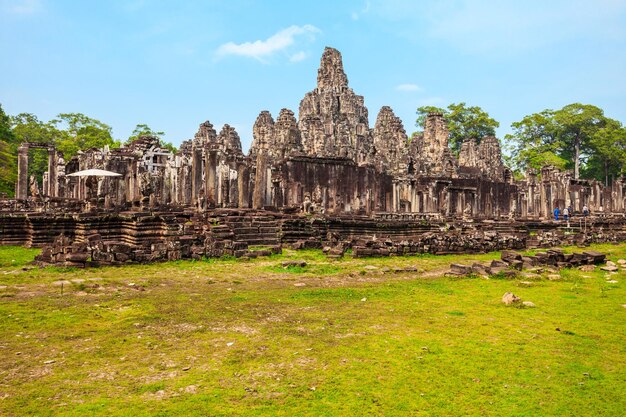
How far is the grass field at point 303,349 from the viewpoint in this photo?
3740 mm

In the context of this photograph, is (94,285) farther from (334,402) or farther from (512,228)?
(512,228)

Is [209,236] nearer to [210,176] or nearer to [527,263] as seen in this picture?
[210,176]

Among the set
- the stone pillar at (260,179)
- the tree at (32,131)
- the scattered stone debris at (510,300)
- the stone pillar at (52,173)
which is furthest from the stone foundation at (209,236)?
the tree at (32,131)

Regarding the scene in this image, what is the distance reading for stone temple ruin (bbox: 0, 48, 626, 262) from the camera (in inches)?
597

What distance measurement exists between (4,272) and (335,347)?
844 cm

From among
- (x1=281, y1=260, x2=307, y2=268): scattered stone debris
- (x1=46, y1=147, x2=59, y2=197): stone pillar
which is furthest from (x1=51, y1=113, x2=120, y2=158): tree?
(x1=281, y1=260, x2=307, y2=268): scattered stone debris

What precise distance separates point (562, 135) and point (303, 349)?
227 feet

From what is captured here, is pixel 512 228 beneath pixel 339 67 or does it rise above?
beneath

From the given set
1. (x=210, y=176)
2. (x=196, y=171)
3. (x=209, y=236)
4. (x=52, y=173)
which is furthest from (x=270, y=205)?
(x=52, y=173)

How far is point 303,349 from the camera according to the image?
5.04 m

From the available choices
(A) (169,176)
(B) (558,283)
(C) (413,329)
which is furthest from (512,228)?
(C) (413,329)

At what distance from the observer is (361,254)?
14.0 meters

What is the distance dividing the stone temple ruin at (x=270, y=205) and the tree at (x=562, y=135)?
2288 centimetres

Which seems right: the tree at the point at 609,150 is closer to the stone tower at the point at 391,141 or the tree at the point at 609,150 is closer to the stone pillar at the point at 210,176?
the stone tower at the point at 391,141
